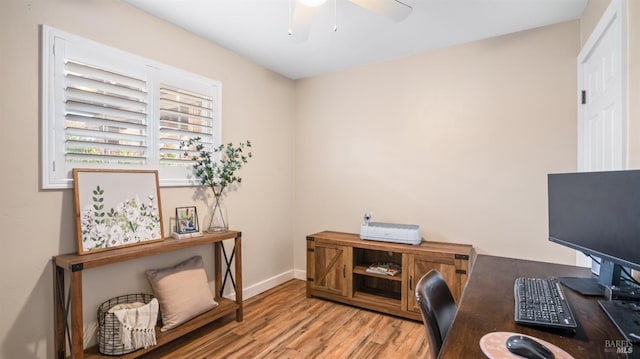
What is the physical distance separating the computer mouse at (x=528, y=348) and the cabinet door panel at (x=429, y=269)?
179 cm

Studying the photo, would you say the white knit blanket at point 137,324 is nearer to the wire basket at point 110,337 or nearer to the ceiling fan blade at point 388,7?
the wire basket at point 110,337

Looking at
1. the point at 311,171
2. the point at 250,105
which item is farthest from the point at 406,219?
the point at 250,105

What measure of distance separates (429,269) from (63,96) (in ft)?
10.0

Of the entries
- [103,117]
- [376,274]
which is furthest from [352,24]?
[376,274]

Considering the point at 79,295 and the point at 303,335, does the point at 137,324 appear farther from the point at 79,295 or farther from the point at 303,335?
the point at 303,335

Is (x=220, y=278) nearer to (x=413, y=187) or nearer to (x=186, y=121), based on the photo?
(x=186, y=121)

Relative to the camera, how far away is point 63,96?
1944 mm

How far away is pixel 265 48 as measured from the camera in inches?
118

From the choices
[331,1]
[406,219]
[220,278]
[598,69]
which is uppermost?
[331,1]

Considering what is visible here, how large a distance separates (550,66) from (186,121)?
125 inches

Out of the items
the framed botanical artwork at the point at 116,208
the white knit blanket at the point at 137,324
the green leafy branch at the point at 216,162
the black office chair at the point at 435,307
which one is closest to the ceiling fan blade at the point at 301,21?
the green leafy branch at the point at 216,162

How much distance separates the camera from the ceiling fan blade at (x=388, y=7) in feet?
5.66

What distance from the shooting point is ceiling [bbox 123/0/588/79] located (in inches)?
88.3

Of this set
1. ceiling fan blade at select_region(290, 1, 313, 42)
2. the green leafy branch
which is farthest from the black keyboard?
the green leafy branch
